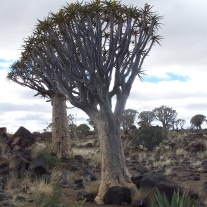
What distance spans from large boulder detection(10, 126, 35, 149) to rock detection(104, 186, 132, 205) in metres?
7.84

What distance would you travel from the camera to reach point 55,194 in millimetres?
7066

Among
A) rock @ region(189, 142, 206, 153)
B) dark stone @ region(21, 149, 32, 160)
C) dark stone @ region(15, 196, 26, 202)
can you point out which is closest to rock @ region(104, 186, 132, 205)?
dark stone @ region(15, 196, 26, 202)

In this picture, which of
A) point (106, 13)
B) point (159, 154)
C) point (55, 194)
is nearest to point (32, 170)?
point (55, 194)

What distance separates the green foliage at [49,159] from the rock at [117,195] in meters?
5.18

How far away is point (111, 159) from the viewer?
28.2 ft

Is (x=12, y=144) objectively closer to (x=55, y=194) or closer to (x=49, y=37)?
(x=49, y=37)

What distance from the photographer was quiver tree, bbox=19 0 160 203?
8.65m

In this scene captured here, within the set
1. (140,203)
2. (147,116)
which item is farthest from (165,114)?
(140,203)

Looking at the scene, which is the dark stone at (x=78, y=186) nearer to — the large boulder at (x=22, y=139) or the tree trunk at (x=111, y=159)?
the tree trunk at (x=111, y=159)

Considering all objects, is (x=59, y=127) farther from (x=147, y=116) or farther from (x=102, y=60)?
(x=147, y=116)

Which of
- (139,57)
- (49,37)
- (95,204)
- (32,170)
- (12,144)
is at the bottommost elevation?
(95,204)

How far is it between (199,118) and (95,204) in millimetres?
31841

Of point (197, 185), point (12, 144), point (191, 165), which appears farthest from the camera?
point (12, 144)

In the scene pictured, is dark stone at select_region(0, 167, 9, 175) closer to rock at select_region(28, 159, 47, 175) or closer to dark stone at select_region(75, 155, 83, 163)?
rock at select_region(28, 159, 47, 175)
